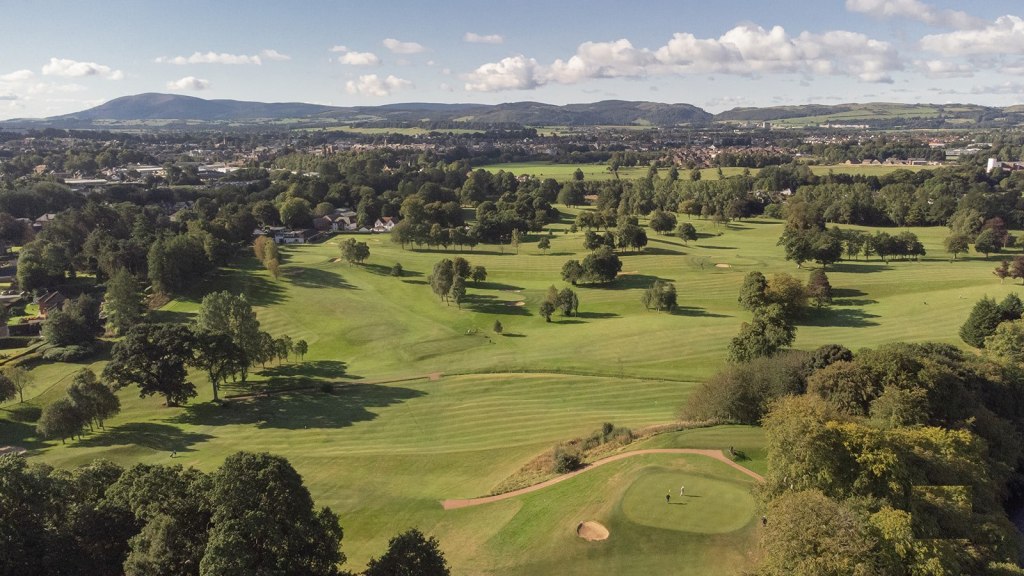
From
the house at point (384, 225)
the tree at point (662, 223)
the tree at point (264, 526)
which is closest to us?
the tree at point (264, 526)

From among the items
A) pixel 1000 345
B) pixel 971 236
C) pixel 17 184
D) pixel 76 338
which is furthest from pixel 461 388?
pixel 17 184

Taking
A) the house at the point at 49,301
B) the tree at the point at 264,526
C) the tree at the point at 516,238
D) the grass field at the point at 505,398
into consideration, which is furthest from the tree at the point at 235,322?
the tree at the point at 516,238

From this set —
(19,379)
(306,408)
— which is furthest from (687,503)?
(19,379)

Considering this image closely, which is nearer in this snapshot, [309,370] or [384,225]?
[309,370]

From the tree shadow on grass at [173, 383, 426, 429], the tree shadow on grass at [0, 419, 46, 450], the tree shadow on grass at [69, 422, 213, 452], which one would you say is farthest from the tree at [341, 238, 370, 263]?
the tree shadow on grass at [0, 419, 46, 450]

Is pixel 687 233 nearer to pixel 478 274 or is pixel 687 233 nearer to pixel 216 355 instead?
pixel 478 274

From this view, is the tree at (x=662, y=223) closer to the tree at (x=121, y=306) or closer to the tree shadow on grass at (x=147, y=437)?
the tree at (x=121, y=306)

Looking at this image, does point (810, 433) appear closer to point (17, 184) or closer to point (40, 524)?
point (40, 524)
